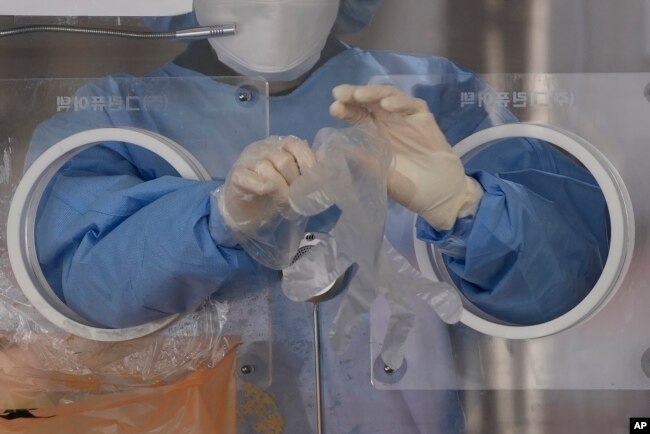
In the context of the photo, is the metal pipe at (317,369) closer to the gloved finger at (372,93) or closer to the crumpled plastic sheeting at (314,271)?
the crumpled plastic sheeting at (314,271)

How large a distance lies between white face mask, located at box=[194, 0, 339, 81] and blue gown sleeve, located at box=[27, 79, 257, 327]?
0.19m

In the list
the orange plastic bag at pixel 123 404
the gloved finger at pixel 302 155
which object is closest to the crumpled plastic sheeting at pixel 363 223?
the gloved finger at pixel 302 155

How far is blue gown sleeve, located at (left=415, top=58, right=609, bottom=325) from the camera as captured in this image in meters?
1.04

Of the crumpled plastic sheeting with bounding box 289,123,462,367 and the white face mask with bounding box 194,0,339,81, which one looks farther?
the white face mask with bounding box 194,0,339,81

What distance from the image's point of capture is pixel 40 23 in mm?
1246

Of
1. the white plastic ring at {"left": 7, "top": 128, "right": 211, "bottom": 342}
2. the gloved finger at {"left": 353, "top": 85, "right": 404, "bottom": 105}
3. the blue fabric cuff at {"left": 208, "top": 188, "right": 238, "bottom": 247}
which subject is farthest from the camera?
the white plastic ring at {"left": 7, "top": 128, "right": 211, "bottom": 342}

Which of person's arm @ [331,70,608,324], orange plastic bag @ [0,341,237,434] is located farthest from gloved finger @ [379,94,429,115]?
orange plastic bag @ [0,341,237,434]

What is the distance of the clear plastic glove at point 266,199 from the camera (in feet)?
3.09

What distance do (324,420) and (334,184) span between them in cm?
42

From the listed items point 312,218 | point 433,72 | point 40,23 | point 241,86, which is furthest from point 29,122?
point 433,72

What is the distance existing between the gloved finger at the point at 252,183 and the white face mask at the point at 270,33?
31 centimetres

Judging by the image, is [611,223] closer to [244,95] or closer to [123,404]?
[244,95]

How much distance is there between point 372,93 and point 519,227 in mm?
267

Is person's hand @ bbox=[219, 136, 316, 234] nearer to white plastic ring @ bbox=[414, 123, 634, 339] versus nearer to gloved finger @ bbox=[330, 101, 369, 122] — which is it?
gloved finger @ bbox=[330, 101, 369, 122]
